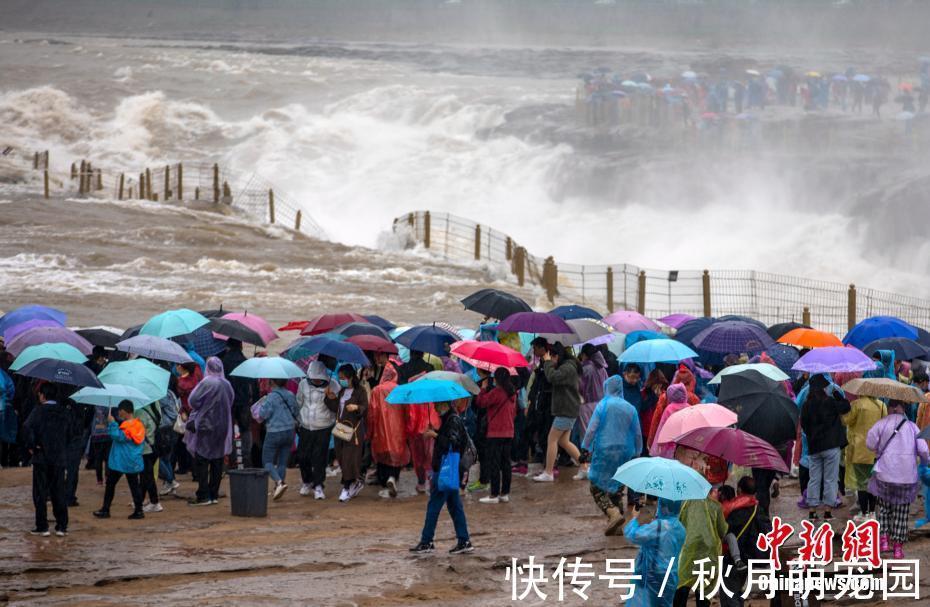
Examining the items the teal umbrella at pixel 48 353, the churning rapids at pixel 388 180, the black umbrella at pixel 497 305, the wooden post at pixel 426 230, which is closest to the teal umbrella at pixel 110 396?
the teal umbrella at pixel 48 353

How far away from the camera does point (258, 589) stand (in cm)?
794

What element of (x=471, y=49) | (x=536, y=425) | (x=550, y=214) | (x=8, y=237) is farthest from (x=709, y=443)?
(x=471, y=49)

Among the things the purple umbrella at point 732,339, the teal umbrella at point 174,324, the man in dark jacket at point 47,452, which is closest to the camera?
the man in dark jacket at point 47,452

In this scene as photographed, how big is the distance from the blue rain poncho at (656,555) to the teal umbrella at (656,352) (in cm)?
385

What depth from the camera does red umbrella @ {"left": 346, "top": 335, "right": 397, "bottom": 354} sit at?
1116 cm

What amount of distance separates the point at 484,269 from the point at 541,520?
57.4 ft

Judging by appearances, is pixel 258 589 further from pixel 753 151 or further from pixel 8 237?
pixel 753 151

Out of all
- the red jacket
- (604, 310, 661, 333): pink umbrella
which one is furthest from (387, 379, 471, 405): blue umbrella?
(604, 310, 661, 333): pink umbrella

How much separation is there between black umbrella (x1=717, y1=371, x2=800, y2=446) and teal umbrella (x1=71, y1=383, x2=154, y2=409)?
414 centimetres

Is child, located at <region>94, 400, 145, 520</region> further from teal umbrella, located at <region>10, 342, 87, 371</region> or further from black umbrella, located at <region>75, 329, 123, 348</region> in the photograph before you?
black umbrella, located at <region>75, 329, 123, 348</region>

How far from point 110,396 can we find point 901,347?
21.7 ft

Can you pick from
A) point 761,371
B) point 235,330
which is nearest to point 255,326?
point 235,330

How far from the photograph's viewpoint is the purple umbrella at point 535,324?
1130cm

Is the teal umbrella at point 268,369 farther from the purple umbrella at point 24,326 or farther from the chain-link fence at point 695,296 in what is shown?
the chain-link fence at point 695,296
